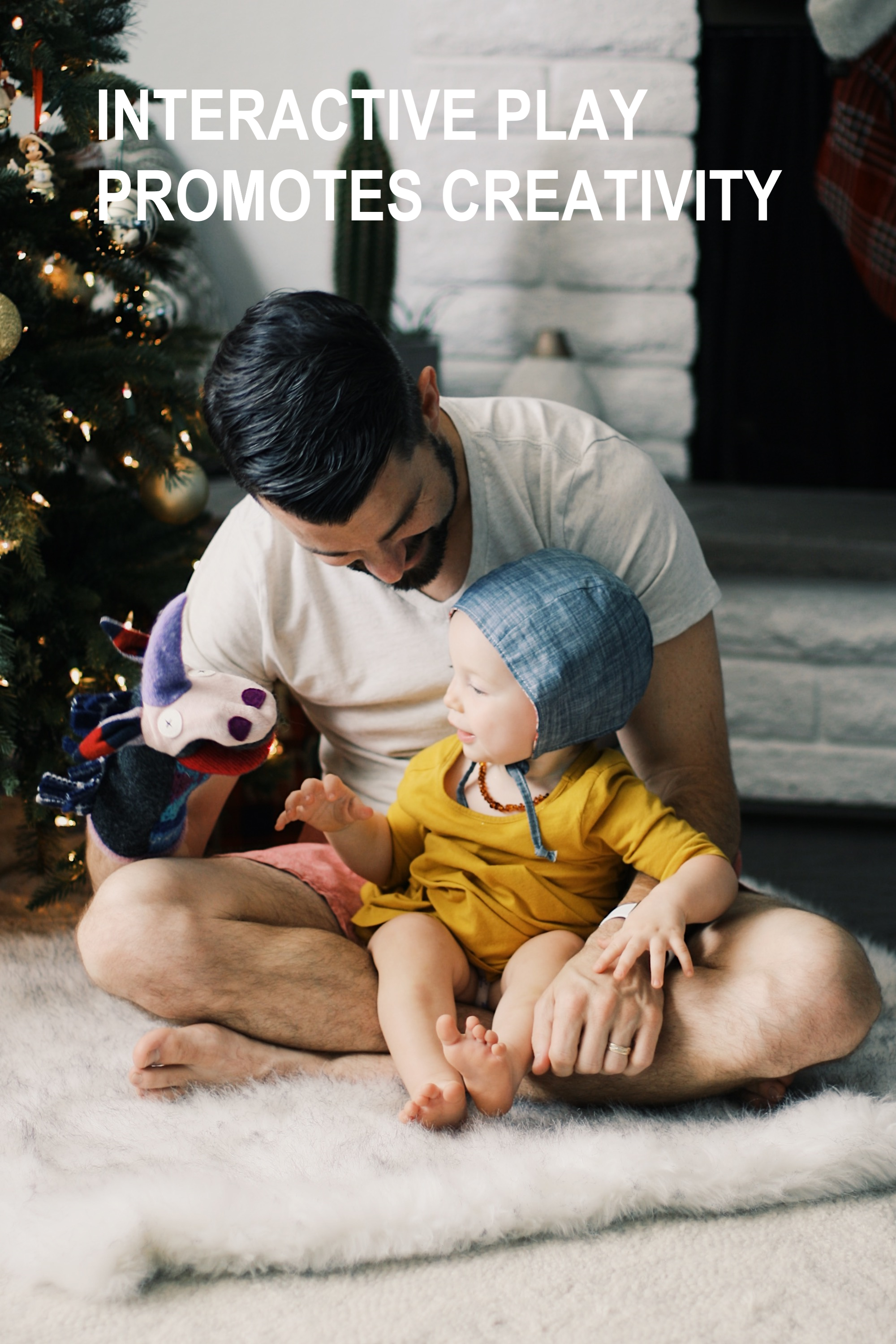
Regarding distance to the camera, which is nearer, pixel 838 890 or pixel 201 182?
pixel 838 890

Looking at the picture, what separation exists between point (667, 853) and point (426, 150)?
5.35 ft

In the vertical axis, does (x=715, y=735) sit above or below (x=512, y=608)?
below

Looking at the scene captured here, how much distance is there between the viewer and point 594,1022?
100cm

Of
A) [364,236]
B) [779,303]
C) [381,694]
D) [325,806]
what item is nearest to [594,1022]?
[325,806]

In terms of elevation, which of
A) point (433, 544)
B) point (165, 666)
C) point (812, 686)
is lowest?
point (812, 686)

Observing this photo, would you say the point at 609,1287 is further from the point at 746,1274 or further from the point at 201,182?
the point at 201,182

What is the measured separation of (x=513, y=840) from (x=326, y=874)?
0.87 ft

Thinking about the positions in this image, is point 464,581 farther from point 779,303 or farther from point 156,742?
point 779,303

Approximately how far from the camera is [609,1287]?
92cm

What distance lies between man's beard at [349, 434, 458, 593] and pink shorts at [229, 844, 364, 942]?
0.30m

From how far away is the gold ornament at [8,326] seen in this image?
1.28m

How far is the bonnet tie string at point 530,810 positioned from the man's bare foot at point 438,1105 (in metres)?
0.22

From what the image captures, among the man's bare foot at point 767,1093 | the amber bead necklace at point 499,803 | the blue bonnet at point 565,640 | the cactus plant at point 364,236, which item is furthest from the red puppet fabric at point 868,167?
the man's bare foot at point 767,1093

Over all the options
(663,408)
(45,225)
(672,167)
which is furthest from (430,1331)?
(672,167)
